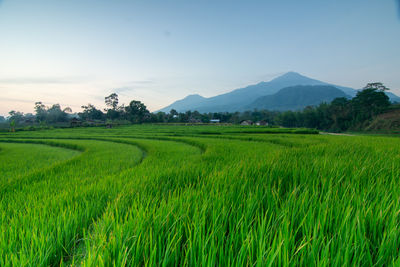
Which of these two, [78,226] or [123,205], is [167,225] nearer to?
[123,205]

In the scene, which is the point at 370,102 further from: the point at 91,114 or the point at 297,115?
the point at 91,114

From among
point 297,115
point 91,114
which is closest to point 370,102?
point 297,115

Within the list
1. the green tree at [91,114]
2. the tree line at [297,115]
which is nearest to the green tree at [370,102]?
the tree line at [297,115]

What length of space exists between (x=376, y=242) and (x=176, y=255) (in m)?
1.15

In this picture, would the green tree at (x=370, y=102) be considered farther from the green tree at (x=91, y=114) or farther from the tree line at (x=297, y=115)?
the green tree at (x=91, y=114)

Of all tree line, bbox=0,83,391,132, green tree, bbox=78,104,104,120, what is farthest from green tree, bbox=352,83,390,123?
green tree, bbox=78,104,104,120

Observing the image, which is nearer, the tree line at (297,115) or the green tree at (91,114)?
the tree line at (297,115)

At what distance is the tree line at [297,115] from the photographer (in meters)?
54.1

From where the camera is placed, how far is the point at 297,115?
267 feet

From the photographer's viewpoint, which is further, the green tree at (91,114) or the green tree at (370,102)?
the green tree at (91,114)

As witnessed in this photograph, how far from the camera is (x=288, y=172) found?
8.47 feet

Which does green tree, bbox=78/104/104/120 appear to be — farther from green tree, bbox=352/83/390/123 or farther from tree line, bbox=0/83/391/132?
green tree, bbox=352/83/390/123

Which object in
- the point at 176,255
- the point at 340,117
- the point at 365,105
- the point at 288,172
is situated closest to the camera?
the point at 176,255

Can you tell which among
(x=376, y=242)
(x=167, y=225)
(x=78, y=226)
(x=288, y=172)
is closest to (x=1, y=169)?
(x=78, y=226)
